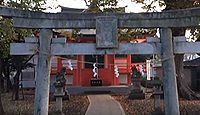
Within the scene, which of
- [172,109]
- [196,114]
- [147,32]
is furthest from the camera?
[147,32]

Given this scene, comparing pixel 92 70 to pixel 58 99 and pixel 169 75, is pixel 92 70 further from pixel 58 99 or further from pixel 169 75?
pixel 169 75

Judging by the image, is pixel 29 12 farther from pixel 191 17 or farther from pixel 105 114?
pixel 105 114

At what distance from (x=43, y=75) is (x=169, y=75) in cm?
360

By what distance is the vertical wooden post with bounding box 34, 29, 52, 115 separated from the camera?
10117mm

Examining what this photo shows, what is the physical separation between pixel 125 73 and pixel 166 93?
1943cm

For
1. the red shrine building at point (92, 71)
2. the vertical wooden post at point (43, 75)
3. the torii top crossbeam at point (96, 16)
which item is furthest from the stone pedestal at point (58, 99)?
the red shrine building at point (92, 71)

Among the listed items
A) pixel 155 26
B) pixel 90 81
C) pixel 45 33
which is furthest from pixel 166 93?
pixel 90 81

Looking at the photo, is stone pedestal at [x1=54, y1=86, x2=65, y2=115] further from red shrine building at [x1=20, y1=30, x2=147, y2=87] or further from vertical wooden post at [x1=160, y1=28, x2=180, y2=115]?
red shrine building at [x1=20, y1=30, x2=147, y2=87]

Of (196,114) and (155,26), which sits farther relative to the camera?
(196,114)

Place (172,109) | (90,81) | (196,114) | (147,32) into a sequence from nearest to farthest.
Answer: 1. (172,109)
2. (196,114)
3. (147,32)
4. (90,81)

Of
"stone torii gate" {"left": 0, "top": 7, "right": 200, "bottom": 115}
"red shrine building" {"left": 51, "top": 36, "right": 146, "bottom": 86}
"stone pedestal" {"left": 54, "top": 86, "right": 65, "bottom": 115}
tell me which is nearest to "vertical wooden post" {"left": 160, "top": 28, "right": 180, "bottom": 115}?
"stone torii gate" {"left": 0, "top": 7, "right": 200, "bottom": 115}

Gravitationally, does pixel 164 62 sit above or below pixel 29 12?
below

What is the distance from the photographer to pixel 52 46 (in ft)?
33.9

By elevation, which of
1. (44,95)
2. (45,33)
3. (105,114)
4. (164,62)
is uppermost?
(45,33)
